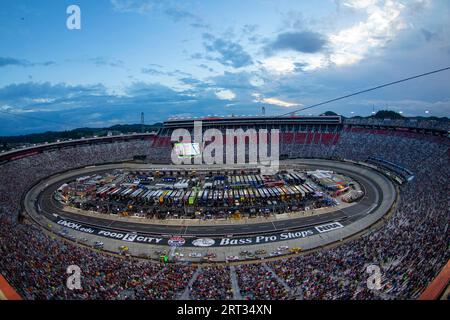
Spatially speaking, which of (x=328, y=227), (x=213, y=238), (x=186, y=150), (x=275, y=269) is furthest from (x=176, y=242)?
(x=186, y=150)

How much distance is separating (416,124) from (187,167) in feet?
175

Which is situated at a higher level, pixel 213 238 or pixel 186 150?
pixel 186 150

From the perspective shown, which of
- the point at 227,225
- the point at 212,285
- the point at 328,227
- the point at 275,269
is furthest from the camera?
the point at 227,225

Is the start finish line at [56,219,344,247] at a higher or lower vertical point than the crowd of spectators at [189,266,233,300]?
lower

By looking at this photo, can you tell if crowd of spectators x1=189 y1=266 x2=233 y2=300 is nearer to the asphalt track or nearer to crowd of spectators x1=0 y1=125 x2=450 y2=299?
crowd of spectators x1=0 y1=125 x2=450 y2=299

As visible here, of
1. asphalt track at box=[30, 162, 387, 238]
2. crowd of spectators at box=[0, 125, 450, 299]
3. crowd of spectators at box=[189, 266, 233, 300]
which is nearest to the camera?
crowd of spectators at box=[0, 125, 450, 299]

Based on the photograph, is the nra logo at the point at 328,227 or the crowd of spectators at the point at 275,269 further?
the nra logo at the point at 328,227

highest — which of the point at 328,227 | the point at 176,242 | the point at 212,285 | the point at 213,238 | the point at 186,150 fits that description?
the point at 186,150

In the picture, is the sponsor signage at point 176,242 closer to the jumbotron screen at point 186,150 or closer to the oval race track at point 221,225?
the oval race track at point 221,225

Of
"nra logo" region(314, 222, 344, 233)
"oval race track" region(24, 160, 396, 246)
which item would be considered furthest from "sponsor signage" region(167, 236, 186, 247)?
"nra logo" region(314, 222, 344, 233)

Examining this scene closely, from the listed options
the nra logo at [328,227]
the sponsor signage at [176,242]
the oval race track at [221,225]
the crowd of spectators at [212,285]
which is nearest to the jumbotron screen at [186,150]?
the oval race track at [221,225]

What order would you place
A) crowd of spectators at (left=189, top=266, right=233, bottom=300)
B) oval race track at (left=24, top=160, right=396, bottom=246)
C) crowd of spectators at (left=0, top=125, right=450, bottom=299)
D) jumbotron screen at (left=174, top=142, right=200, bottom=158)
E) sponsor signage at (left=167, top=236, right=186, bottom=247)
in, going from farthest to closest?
jumbotron screen at (left=174, top=142, right=200, bottom=158) → oval race track at (left=24, top=160, right=396, bottom=246) → sponsor signage at (left=167, top=236, right=186, bottom=247) → crowd of spectators at (left=189, top=266, right=233, bottom=300) → crowd of spectators at (left=0, top=125, right=450, bottom=299)

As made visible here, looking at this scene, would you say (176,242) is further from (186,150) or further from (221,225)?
(186,150)
